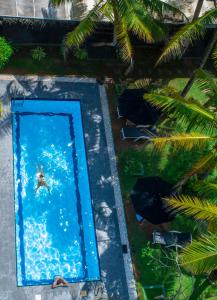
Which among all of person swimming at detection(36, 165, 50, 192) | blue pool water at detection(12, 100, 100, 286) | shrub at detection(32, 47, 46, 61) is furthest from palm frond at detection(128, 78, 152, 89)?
person swimming at detection(36, 165, 50, 192)

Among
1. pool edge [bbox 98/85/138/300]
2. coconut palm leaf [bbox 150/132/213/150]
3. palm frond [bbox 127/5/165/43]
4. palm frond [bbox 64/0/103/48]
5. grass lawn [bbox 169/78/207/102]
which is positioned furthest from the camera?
grass lawn [bbox 169/78/207/102]

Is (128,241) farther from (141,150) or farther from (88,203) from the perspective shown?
(141,150)

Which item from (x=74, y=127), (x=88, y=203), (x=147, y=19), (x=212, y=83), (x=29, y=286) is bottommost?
(x=29, y=286)

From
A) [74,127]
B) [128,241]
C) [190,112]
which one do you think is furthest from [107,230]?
[190,112]

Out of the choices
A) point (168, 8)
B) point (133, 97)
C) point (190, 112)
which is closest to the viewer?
point (190, 112)

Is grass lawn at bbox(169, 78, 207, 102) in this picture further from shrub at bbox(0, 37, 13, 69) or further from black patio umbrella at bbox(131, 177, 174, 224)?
shrub at bbox(0, 37, 13, 69)

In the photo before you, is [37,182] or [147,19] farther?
[37,182]

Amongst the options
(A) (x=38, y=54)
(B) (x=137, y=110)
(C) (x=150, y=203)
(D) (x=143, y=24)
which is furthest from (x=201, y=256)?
(A) (x=38, y=54)
